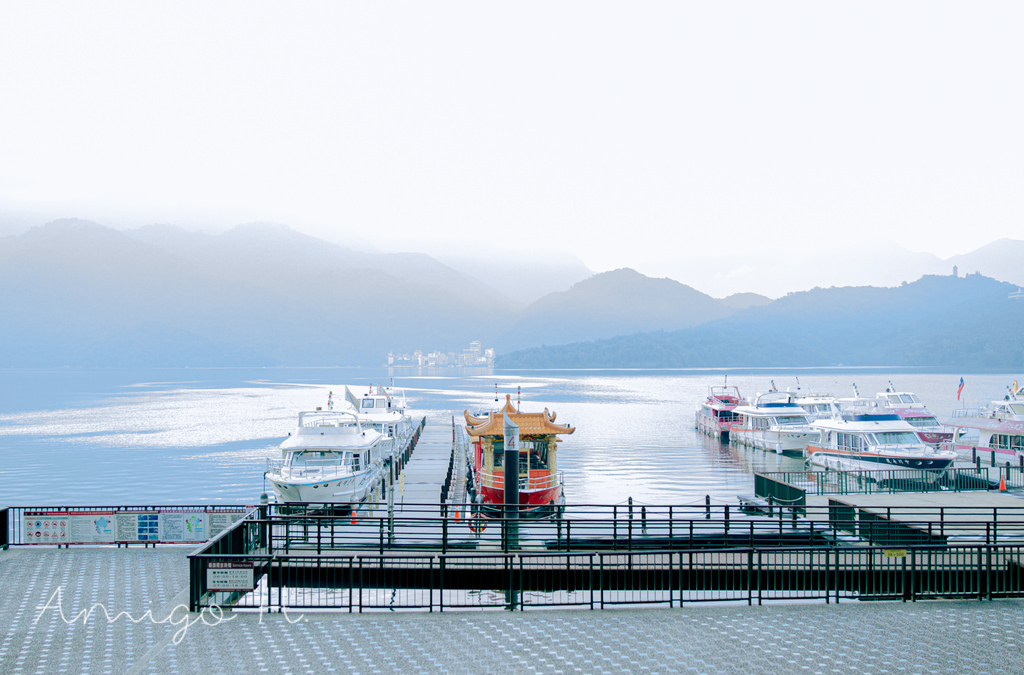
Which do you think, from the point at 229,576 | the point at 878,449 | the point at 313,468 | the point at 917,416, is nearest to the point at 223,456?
the point at 313,468

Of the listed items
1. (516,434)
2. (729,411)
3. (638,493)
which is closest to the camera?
(516,434)

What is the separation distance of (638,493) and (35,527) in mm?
30785

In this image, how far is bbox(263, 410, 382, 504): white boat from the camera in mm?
30561

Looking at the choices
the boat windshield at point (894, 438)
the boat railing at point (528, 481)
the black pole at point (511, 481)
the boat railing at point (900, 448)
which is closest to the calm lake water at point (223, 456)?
the boat railing at point (900, 448)

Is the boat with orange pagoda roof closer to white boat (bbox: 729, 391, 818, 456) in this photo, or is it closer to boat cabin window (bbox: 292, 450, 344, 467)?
boat cabin window (bbox: 292, 450, 344, 467)

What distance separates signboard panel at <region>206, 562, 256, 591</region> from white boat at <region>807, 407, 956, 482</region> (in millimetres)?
36151

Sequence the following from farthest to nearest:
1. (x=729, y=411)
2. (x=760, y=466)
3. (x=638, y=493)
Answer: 1. (x=729, y=411)
2. (x=760, y=466)
3. (x=638, y=493)

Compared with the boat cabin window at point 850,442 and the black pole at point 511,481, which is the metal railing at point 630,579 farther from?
the boat cabin window at point 850,442

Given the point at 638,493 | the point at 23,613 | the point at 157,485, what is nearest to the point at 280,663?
the point at 23,613

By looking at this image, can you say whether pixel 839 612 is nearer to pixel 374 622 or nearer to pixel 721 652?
pixel 721 652

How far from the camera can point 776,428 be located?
188 ft

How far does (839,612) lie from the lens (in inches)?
468

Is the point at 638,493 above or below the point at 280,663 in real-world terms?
below

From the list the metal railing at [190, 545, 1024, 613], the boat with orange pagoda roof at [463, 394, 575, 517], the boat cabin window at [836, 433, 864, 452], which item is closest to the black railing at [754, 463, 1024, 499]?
the boat cabin window at [836, 433, 864, 452]
